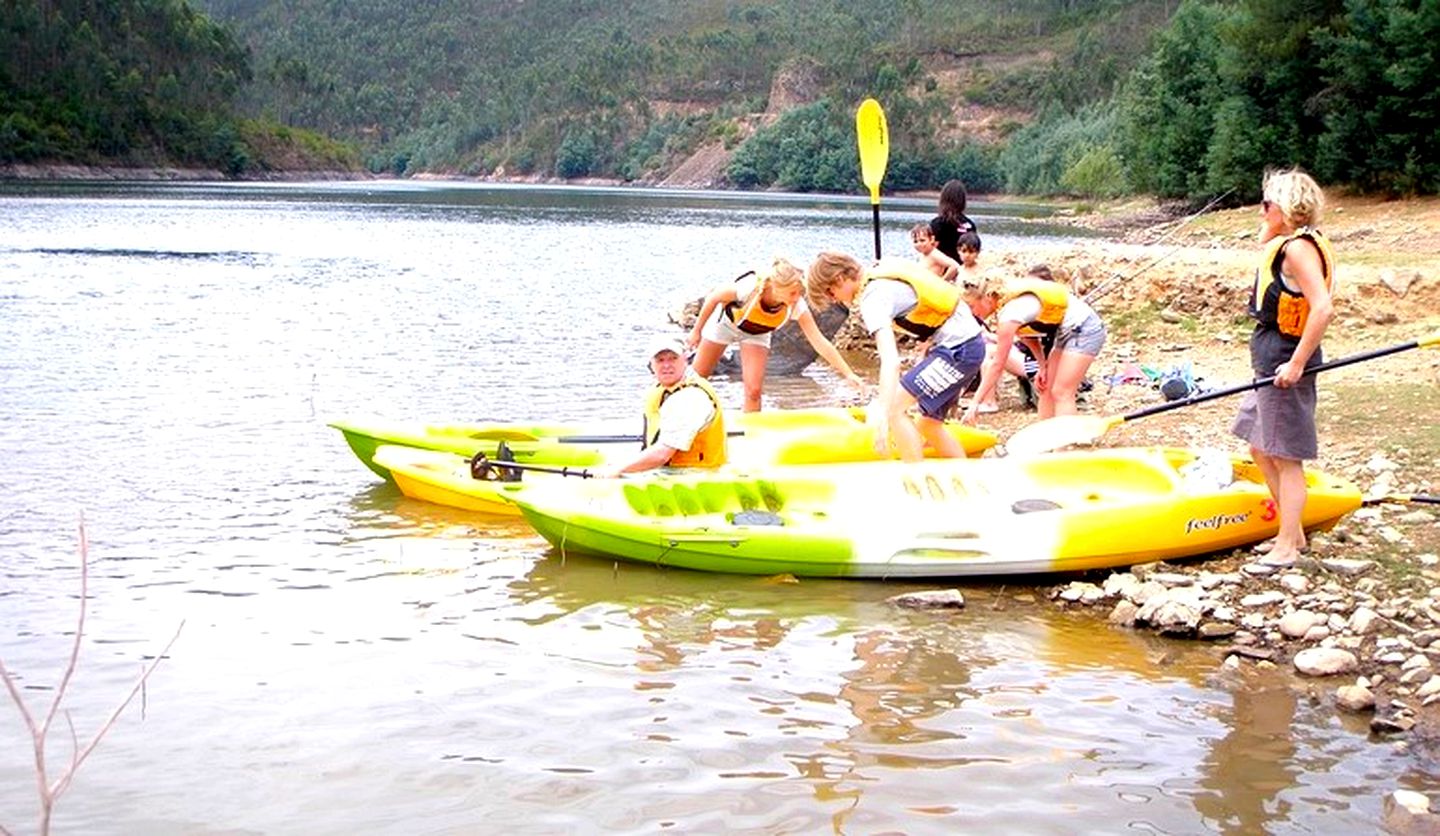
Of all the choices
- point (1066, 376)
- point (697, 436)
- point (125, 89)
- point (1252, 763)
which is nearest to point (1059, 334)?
point (1066, 376)

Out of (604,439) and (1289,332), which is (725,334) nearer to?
(604,439)

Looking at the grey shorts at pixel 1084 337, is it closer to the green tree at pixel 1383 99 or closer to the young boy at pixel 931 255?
the young boy at pixel 931 255

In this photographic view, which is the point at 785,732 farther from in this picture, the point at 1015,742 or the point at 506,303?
the point at 506,303

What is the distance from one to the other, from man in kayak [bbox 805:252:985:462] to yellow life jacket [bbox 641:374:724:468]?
903 mm

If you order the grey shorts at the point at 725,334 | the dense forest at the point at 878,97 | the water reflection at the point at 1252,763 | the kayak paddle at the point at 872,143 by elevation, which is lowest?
the water reflection at the point at 1252,763

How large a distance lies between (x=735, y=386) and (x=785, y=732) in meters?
9.83

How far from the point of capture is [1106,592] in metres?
7.25

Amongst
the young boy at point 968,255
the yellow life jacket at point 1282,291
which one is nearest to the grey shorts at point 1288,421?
the yellow life jacket at point 1282,291

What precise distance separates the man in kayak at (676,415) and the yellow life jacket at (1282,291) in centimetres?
309

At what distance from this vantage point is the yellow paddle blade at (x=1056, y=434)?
8.62 m

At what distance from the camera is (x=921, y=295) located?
8.14m

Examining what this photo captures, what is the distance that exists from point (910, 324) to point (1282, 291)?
2204mm

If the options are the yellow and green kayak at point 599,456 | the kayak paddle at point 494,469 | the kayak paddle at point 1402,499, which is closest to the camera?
the kayak paddle at point 1402,499

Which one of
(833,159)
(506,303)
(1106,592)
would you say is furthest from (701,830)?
(833,159)
